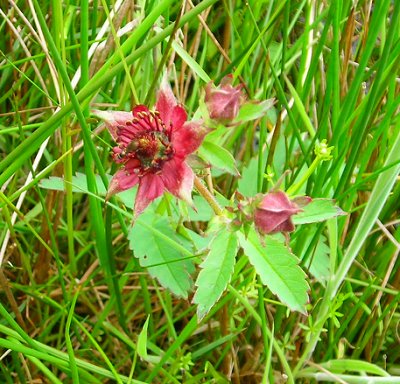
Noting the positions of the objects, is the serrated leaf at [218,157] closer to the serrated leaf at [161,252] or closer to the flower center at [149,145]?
the flower center at [149,145]

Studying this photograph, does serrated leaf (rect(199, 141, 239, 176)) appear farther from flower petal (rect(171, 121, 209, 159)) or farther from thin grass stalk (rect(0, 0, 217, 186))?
thin grass stalk (rect(0, 0, 217, 186))

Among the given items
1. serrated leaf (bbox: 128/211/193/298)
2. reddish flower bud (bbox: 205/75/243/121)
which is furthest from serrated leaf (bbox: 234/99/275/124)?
serrated leaf (bbox: 128/211/193/298)

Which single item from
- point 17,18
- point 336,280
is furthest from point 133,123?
point 17,18

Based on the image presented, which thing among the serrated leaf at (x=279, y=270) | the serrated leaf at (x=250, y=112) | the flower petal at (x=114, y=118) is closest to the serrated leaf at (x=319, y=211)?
the serrated leaf at (x=279, y=270)

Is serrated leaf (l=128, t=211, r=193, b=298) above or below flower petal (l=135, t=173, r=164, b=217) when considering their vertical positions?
below

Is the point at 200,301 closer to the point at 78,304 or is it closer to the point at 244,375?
the point at 244,375

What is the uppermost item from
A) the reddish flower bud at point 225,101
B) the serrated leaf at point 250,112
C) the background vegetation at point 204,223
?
the reddish flower bud at point 225,101
